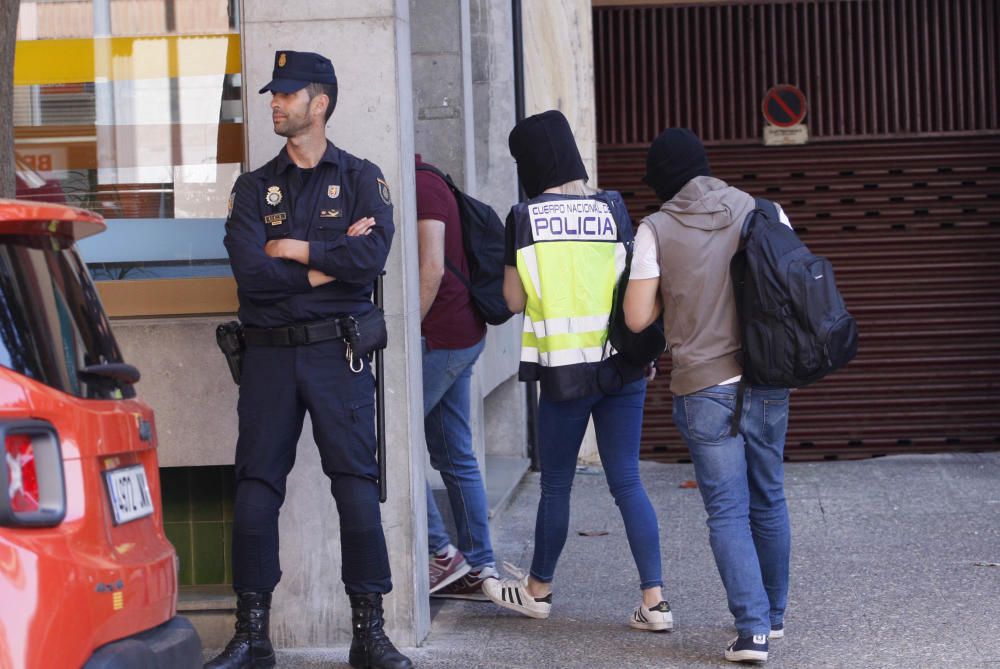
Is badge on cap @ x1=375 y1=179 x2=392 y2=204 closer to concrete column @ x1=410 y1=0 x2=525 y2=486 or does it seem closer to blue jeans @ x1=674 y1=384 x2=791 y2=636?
blue jeans @ x1=674 y1=384 x2=791 y2=636

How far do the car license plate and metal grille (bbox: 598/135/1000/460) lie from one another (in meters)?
8.43

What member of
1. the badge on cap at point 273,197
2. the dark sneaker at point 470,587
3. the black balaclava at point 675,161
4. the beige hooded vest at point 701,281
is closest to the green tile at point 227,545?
the dark sneaker at point 470,587

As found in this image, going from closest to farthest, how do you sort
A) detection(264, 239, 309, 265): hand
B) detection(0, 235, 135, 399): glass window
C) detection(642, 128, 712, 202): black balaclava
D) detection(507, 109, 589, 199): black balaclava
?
detection(0, 235, 135, 399): glass window < detection(264, 239, 309, 265): hand < detection(642, 128, 712, 202): black balaclava < detection(507, 109, 589, 199): black balaclava

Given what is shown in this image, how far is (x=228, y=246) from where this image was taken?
495 centimetres

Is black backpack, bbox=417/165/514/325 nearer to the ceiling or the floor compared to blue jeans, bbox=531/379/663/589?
nearer to the ceiling

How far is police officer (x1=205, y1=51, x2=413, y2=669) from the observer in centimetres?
489

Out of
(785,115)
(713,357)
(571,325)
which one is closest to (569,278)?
(571,325)

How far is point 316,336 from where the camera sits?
488cm

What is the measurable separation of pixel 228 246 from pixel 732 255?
5.97 ft

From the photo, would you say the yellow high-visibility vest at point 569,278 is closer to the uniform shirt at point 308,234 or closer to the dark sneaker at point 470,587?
the uniform shirt at point 308,234

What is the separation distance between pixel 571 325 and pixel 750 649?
1.39 meters

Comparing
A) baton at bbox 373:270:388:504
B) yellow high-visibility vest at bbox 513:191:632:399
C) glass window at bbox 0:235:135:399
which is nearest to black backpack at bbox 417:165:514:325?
yellow high-visibility vest at bbox 513:191:632:399

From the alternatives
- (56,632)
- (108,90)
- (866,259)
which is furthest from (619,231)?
(866,259)

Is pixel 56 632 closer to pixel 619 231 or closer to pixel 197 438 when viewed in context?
pixel 197 438
